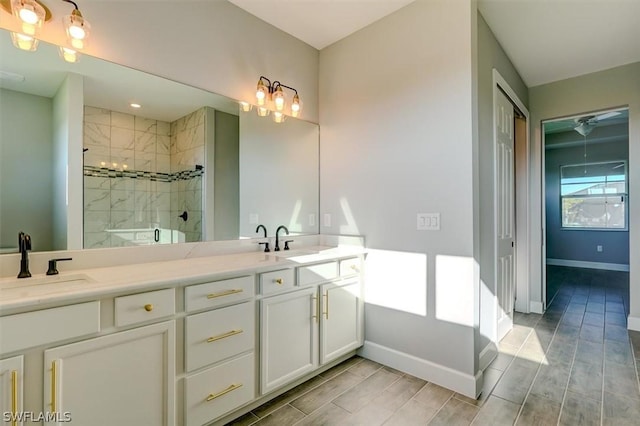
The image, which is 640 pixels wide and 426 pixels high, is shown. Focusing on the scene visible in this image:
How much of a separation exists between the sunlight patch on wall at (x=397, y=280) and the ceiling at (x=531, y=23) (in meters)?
1.95

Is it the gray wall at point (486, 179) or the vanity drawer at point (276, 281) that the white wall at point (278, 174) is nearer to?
the vanity drawer at point (276, 281)

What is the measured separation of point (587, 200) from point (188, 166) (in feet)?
25.8

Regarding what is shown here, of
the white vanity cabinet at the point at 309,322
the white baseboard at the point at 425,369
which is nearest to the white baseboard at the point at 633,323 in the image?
the white baseboard at the point at 425,369

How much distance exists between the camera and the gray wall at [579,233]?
241 inches

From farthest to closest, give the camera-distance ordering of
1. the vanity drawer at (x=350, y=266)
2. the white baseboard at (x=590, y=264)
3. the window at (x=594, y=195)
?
the white baseboard at (x=590, y=264) < the window at (x=594, y=195) < the vanity drawer at (x=350, y=266)

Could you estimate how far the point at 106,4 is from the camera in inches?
68.1

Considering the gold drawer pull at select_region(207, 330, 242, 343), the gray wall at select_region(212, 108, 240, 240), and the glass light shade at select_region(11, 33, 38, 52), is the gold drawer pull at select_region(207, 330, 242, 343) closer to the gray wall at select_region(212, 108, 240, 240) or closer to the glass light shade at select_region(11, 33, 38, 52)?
the gray wall at select_region(212, 108, 240, 240)

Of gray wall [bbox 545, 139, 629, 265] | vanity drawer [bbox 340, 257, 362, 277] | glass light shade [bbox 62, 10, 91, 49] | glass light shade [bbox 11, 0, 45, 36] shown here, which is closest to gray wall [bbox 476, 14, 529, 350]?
vanity drawer [bbox 340, 257, 362, 277]

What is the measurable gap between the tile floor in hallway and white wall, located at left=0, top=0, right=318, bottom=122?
7.39 ft

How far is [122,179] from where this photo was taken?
6.09ft

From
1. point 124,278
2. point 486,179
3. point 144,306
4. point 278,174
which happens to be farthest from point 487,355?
point 124,278

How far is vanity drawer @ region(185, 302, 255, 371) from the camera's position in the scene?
153 centimetres

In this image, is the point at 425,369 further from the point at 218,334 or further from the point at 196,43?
the point at 196,43

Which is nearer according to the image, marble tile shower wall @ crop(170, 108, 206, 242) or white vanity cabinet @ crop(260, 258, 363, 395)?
white vanity cabinet @ crop(260, 258, 363, 395)
